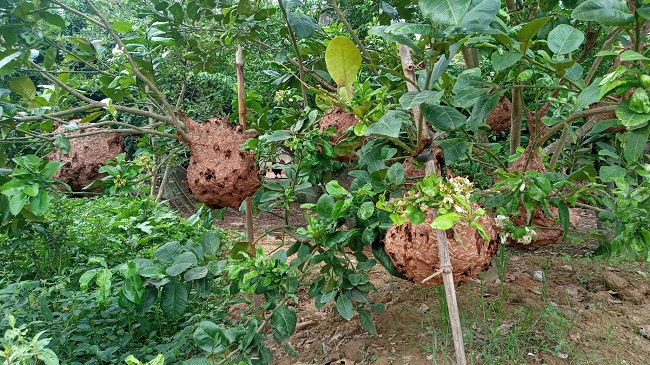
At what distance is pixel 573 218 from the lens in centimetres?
216

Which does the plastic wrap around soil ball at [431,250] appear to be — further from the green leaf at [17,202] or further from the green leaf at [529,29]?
the green leaf at [17,202]

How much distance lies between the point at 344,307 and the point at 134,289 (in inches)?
27.8

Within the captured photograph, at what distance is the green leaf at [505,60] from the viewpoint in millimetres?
1200

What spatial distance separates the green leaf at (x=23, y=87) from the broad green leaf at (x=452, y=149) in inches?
56.0

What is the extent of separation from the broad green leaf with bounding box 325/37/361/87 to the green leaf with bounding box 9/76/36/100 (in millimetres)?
1122

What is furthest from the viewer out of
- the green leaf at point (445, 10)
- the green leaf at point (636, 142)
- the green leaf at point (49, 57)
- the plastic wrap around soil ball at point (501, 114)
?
the plastic wrap around soil ball at point (501, 114)

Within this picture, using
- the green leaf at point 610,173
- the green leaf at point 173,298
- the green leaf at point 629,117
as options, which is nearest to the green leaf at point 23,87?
the green leaf at point 173,298

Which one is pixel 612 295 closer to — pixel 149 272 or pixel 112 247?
pixel 149 272

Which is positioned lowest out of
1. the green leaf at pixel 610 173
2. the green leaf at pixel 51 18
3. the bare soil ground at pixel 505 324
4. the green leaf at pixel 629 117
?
the bare soil ground at pixel 505 324

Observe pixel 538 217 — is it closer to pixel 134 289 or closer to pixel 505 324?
pixel 505 324

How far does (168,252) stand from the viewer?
5.64ft

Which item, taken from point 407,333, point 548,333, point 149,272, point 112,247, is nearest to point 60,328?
point 112,247

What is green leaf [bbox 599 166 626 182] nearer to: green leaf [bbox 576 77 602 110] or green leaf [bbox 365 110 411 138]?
green leaf [bbox 576 77 602 110]

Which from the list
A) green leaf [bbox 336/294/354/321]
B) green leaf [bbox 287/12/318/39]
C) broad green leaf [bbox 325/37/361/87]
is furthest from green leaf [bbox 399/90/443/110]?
green leaf [bbox 336/294/354/321]
